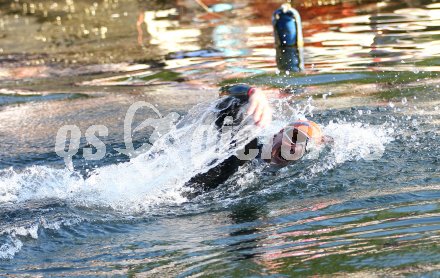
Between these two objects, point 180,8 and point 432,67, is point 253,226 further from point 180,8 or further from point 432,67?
point 180,8

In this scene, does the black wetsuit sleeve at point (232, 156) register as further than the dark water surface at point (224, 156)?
Yes

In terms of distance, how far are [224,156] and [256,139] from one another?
1.03ft

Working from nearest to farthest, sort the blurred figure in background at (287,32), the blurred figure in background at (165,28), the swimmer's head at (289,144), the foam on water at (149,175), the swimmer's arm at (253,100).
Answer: the swimmer's arm at (253,100) → the foam on water at (149,175) → the swimmer's head at (289,144) → the blurred figure in background at (287,32) → the blurred figure in background at (165,28)

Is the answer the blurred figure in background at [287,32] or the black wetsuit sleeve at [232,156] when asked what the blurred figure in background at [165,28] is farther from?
the black wetsuit sleeve at [232,156]

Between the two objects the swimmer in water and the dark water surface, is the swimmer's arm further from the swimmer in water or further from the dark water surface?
the dark water surface

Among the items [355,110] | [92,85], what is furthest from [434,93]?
[92,85]

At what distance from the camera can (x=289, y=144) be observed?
7.31m

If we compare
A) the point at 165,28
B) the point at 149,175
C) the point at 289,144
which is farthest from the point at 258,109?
the point at 165,28

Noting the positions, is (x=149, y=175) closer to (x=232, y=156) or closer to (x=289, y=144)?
(x=232, y=156)

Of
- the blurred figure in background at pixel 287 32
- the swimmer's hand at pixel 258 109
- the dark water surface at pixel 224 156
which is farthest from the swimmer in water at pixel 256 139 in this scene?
the blurred figure in background at pixel 287 32

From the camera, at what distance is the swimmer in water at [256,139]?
6.57 m

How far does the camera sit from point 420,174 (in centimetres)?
680

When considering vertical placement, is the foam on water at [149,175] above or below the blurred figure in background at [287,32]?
below

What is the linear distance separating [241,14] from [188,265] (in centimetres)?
1252
